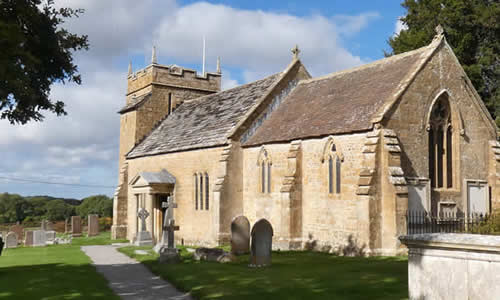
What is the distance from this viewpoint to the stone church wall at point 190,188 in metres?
27.4

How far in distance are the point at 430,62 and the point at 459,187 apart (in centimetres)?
556

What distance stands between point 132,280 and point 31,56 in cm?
712

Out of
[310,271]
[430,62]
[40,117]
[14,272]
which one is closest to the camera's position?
[40,117]

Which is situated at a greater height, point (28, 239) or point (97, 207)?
point (97, 207)

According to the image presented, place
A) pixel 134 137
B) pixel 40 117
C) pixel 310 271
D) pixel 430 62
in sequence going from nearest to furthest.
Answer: pixel 40 117 < pixel 310 271 < pixel 430 62 < pixel 134 137

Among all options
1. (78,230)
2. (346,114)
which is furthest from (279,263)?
(78,230)

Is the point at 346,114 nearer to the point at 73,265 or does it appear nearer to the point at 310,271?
the point at 310,271

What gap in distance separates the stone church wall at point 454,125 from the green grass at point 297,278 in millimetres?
4670

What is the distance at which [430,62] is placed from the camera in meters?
21.5

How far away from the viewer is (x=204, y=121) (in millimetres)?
31188

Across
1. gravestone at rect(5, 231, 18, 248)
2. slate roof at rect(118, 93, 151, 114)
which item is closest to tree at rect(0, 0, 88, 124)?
gravestone at rect(5, 231, 18, 248)

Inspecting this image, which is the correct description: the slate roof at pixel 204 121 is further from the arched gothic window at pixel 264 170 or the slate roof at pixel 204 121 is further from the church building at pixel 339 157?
the arched gothic window at pixel 264 170

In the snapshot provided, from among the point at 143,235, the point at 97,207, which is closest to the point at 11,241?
the point at 143,235

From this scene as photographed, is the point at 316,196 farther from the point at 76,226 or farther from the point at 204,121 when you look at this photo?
the point at 76,226
